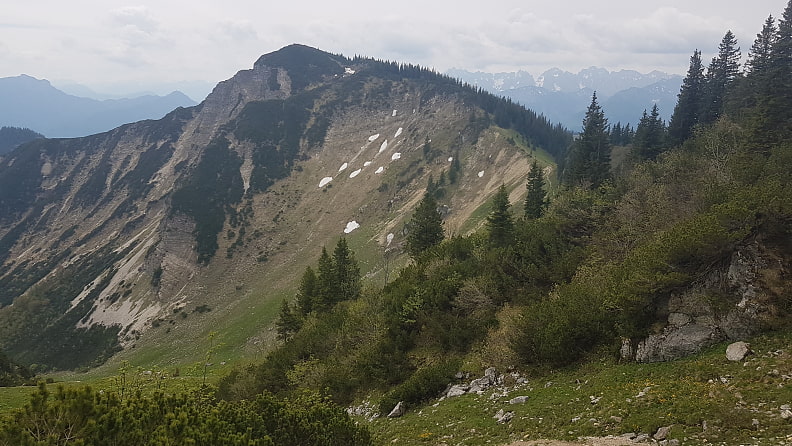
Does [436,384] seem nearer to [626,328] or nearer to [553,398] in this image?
[553,398]

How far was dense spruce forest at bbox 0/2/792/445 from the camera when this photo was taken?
11.5 m

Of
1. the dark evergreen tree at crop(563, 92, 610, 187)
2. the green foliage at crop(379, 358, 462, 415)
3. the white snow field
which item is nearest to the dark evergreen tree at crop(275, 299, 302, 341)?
the green foliage at crop(379, 358, 462, 415)

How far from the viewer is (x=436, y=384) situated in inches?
979

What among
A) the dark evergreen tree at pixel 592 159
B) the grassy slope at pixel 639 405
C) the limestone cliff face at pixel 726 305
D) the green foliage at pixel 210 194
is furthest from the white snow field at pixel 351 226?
the limestone cliff face at pixel 726 305

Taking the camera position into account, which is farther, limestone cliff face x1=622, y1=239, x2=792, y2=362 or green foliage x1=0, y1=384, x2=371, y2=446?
limestone cliff face x1=622, y1=239, x2=792, y2=362

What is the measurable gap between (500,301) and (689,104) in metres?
64.4

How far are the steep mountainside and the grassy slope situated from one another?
51.8 metres

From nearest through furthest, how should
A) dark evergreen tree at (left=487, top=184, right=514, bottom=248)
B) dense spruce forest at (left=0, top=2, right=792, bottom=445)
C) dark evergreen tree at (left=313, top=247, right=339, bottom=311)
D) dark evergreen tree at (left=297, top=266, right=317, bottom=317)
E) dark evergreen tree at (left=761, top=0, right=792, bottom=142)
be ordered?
1. dense spruce forest at (left=0, top=2, right=792, bottom=445)
2. dark evergreen tree at (left=761, top=0, right=792, bottom=142)
3. dark evergreen tree at (left=487, top=184, right=514, bottom=248)
4. dark evergreen tree at (left=313, top=247, right=339, bottom=311)
5. dark evergreen tree at (left=297, top=266, right=317, bottom=317)

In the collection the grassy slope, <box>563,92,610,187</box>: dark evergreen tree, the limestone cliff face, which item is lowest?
the grassy slope

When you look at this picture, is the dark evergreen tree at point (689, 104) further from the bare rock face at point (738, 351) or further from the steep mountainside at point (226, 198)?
the bare rock face at point (738, 351)

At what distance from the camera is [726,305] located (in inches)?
725

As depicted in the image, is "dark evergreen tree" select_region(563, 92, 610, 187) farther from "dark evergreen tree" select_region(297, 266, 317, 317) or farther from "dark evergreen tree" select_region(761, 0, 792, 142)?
"dark evergreen tree" select_region(297, 266, 317, 317)

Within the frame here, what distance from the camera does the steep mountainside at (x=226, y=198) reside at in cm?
9388

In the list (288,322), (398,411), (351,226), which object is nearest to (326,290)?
(288,322)
